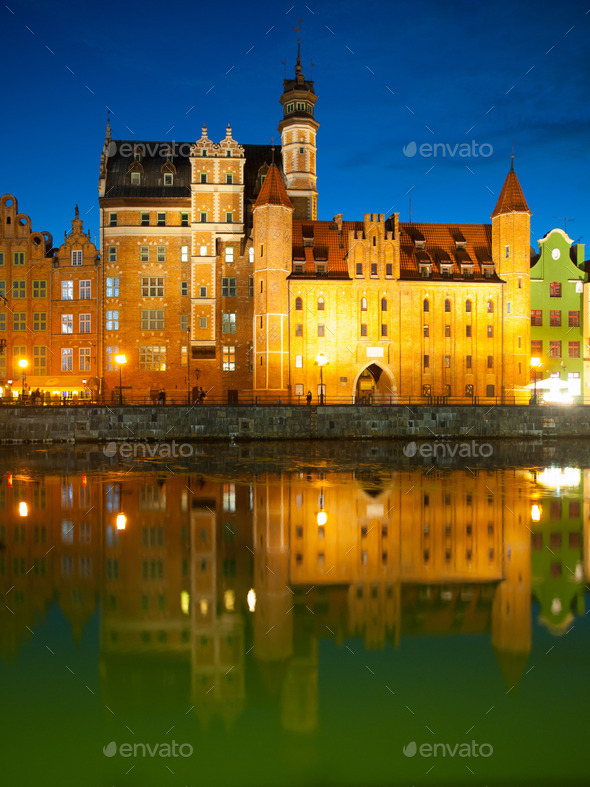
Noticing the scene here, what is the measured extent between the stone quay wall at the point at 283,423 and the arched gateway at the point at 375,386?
6.09 metres

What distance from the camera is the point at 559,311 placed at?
5609 centimetres

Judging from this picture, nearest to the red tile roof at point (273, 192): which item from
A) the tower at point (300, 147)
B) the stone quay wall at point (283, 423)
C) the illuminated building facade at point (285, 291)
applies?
the illuminated building facade at point (285, 291)

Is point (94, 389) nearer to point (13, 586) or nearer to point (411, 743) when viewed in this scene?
point (13, 586)

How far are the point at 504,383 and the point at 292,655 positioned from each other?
149ft

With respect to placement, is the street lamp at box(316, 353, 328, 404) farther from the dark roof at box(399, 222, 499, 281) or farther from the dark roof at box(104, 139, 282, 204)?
the dark roof at box(104, 139, 282, 204)

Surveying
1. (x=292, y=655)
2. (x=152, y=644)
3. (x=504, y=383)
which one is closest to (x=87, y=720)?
(x=152, y=644)

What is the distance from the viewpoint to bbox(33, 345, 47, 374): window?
184 feet

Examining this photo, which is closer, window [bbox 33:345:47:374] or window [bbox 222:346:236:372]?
window [bbox 222:346:236:372]

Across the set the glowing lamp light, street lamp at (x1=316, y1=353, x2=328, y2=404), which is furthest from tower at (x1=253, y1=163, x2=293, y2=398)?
the glowing lamp light

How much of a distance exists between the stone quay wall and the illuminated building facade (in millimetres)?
7128

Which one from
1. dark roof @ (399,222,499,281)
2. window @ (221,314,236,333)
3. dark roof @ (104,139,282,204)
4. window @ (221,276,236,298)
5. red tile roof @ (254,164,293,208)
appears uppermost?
dark roof @ (104,139,282,204)

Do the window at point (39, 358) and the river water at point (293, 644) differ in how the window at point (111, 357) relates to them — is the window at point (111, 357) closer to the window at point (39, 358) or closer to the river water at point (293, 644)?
the window at point (39, 358)

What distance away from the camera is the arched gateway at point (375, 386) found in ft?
165

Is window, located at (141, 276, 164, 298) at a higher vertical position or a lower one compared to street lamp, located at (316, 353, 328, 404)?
higher
